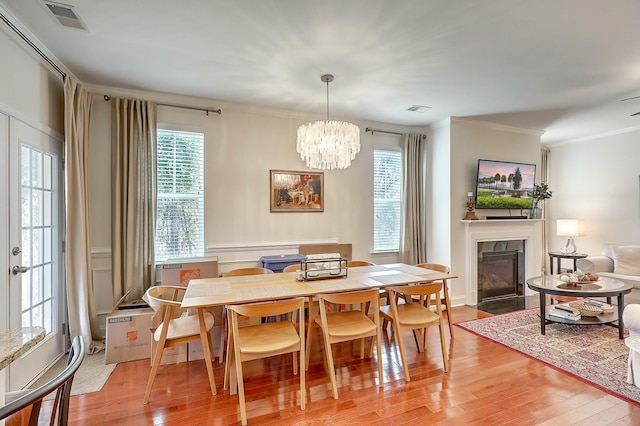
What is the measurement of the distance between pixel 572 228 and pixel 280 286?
5.34 meters

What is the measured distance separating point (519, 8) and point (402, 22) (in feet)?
2.57

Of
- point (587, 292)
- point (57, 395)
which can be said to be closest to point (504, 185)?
point (587, 292)

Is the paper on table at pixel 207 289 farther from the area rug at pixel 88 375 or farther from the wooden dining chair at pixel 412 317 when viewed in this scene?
the wooden dining chair at pixel 412 317

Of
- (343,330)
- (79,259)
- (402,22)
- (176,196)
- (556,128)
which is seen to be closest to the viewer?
(402,22)

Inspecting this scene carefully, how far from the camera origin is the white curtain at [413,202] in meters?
4.84

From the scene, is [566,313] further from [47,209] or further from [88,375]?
[47,209]

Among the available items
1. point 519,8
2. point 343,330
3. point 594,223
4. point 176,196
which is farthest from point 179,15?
point 594,223

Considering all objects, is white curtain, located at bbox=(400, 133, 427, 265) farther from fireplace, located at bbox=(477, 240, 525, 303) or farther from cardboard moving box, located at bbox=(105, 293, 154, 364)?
cardboard moving box, located at bbox=(105, 293, 154, 364)

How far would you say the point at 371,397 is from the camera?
2303 millimetres

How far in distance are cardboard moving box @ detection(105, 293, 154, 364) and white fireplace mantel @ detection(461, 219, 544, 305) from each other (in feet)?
13.9

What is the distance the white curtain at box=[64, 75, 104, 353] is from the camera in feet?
9.70

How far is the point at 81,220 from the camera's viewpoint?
3033 millimetres

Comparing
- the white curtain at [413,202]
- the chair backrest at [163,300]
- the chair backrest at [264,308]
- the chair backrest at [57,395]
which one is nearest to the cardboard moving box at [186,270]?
the chair backrest at [163,300]

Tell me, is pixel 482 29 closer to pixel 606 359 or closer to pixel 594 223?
pixel 606 359
